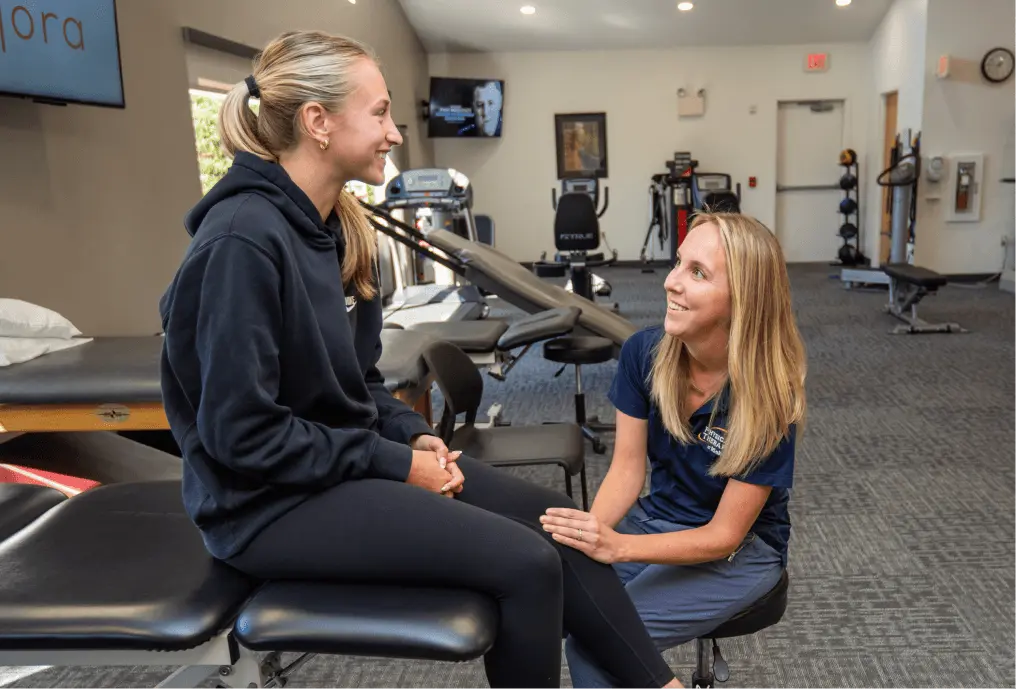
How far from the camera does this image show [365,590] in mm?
1081

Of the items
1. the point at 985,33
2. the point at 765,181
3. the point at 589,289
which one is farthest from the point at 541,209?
the point at 985,33

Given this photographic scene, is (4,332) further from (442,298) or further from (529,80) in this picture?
(529,80)

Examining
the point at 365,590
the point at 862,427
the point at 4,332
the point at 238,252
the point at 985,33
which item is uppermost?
the point at 985,33

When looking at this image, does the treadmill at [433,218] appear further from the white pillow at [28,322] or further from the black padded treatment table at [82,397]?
the black padded treatment table at [82,397]

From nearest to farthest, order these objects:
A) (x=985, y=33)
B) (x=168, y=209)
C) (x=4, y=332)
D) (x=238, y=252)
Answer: (x=238, y=252) < (x=4, y=332) < (x=168, y=209) < (x=985, y=33)

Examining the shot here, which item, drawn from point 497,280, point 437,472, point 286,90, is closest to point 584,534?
point 437,472

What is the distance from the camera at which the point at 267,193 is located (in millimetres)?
1165

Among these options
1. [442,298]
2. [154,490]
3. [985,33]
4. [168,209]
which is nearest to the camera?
[154,490]

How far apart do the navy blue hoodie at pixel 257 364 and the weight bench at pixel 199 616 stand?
8 centimetres

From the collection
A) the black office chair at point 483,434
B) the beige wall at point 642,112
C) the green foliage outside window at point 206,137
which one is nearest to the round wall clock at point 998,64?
the beige wall at point 642,112

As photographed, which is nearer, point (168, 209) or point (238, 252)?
point (238, 252)

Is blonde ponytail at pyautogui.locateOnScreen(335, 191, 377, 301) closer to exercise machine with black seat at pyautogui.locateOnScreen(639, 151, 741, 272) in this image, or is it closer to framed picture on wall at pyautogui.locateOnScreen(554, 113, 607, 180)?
exercise machine with black seat at pyautogui.locateOnScreen(639, 151, 741, 272)

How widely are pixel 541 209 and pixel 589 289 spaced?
12.5 feet

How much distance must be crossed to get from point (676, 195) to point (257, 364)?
8.57 metres
